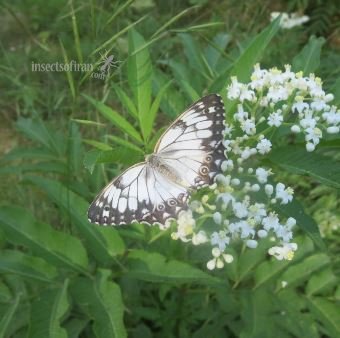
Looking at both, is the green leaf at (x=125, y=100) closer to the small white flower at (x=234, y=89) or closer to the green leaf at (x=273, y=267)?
the small white flower at (x=234, y=89)

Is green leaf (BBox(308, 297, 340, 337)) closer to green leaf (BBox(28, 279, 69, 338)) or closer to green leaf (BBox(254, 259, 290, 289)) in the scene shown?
green leaf (BBox(254, 259, 290, 289))

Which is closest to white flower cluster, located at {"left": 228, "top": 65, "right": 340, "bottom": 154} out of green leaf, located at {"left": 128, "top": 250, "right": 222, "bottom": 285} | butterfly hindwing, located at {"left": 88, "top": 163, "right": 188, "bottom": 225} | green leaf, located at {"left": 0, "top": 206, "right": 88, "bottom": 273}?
butterfly hindwing, located at {"left": 88, "top": 163, "right": 188, "bottom": 225}

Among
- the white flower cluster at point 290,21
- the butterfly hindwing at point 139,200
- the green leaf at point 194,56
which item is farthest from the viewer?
the white flower cluster at point 290,21

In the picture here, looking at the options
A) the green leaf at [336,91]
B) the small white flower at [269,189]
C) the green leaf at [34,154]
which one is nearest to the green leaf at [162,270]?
the small white flower at [269,189]

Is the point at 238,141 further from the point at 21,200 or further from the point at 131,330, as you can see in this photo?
the point at 21,200

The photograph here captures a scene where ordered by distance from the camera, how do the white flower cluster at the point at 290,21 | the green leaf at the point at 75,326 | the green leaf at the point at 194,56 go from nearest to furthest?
the green leaf at the point at 75,326 < the green leaf at the point at 194,56 < the white flower cluster at the point at 290,21

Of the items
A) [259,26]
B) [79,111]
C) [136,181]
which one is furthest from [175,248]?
[259,26]

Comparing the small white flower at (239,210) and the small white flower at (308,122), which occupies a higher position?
the small white flower at (308,122)
